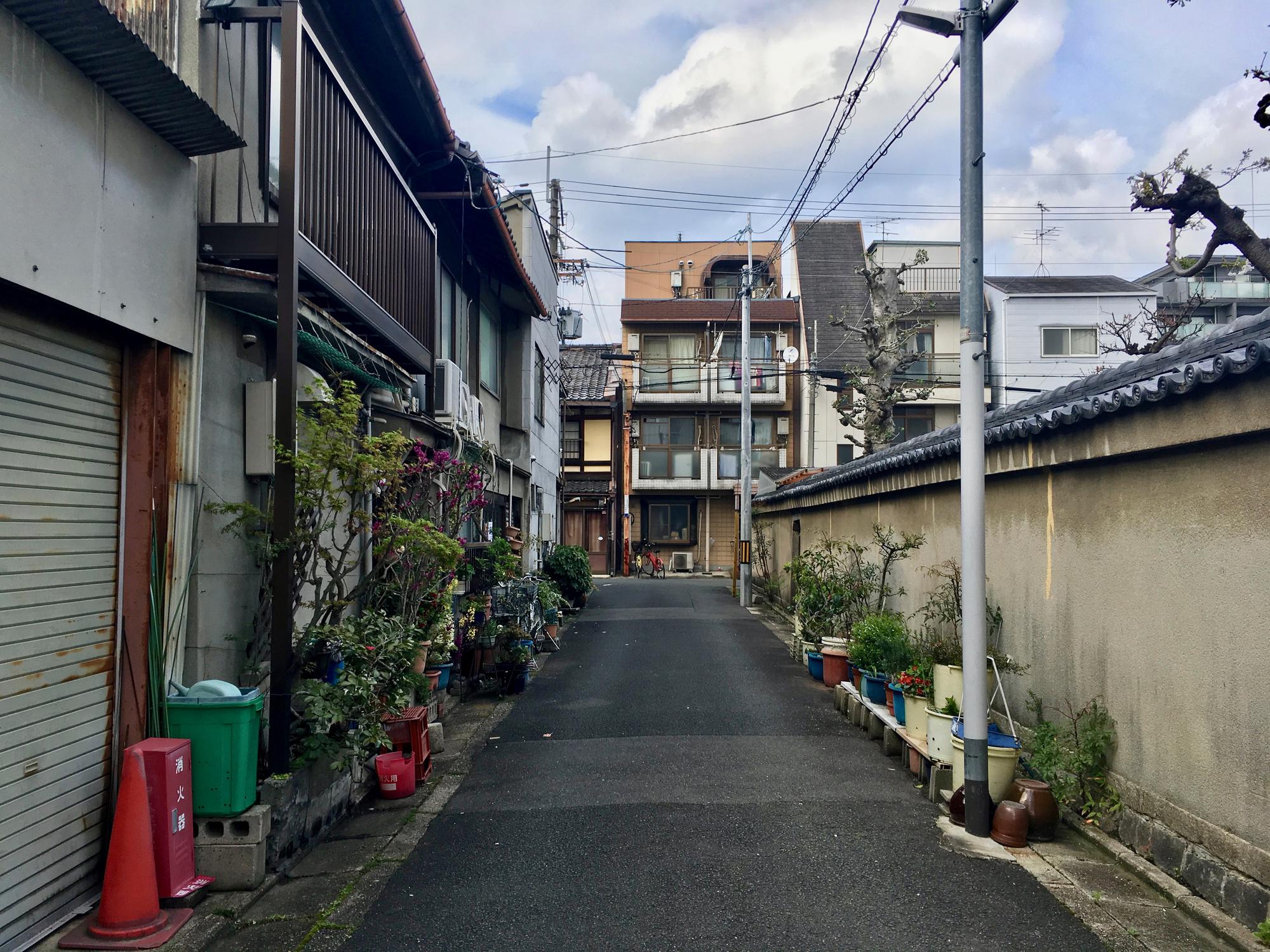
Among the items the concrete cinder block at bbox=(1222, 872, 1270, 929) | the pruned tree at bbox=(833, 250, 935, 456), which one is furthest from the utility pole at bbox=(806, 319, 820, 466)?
the concrete cinder block at bbox=(1222, 872, 1270, 929)

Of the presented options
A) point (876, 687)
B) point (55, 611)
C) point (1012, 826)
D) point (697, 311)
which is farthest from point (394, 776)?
point (697, 311)

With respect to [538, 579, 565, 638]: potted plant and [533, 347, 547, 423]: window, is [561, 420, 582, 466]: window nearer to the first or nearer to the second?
[533, 347, 547, 423]: window

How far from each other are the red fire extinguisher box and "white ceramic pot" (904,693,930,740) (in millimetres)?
5865

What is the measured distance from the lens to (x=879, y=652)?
9938 millimetres

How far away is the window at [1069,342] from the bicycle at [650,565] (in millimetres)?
16734

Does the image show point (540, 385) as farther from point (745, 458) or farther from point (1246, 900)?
point (1246, 900)

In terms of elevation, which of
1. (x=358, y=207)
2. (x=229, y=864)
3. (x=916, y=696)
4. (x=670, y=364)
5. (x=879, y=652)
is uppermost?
(x=670, y=364)

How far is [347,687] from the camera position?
19.0ft

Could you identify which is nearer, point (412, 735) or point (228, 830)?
point (228, 830)

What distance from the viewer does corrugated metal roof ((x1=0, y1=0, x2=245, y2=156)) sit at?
13.6 feet

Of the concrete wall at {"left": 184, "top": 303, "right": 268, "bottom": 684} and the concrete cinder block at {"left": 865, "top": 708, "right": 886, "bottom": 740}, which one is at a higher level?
the concrete wall at {"left": 184, "top": 303, "right": 268, "bottom": 684}

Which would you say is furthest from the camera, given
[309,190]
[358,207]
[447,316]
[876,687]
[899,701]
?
[447,316]

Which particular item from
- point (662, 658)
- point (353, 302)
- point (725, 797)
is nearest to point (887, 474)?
point (662, 658)

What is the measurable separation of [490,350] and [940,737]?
1125cm
